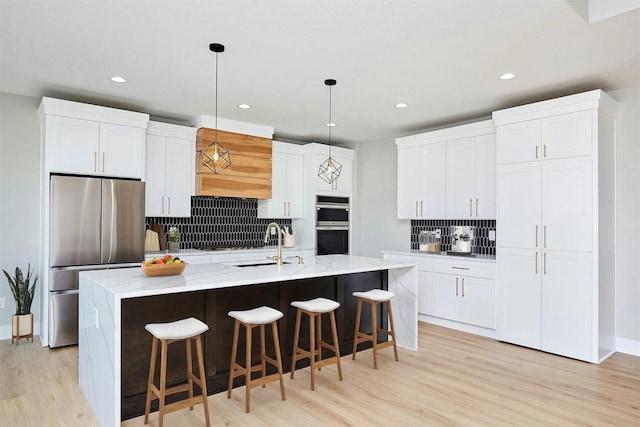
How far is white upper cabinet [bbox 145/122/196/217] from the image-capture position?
16.4 ft

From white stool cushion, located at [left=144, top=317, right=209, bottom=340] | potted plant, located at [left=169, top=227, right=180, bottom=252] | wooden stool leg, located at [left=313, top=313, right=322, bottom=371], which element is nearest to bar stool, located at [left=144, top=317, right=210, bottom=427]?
white stool cushion, located at [left=144, top=317, right=209, bottom=340]

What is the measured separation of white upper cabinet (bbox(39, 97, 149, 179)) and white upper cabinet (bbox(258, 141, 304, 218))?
1.87m

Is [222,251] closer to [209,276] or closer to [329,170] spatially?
[329,170]

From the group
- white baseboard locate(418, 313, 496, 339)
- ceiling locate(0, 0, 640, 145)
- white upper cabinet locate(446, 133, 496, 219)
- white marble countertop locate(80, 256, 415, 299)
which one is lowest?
white baseboard locate(418, 313, 496, 339)

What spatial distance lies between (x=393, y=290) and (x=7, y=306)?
13.1 feet

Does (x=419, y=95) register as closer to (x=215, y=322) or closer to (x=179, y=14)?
(x=179, y=14)

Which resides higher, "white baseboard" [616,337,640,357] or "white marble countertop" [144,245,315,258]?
"white marble countertop" [144,245,315,258]

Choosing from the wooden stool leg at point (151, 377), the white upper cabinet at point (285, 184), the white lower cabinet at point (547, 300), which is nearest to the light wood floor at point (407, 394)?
the wooden stool leg at point (151, 377)

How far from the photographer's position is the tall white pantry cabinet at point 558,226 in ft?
12.7

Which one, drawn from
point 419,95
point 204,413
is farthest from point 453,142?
point 204,413

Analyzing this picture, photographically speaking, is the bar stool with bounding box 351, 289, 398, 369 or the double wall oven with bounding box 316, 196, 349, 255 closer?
the bar stool with bounding box 351, 289, 398, 369

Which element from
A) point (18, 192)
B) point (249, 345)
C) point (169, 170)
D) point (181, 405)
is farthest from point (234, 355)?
point (18, 192)

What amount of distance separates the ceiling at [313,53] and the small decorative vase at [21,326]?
Result: 2.26m

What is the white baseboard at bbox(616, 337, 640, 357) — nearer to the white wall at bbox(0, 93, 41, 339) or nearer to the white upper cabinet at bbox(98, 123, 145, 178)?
the white upper cabinet at bbox(98, 123, 145, 178)
